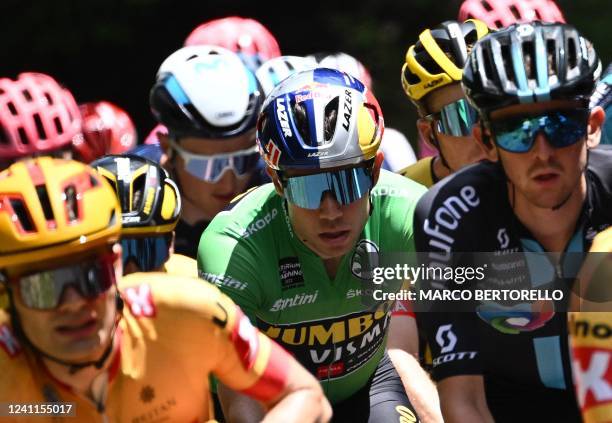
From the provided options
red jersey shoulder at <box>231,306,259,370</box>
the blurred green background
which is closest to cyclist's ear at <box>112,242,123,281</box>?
red jersey shoulder at <box>231,306,259,370</box>

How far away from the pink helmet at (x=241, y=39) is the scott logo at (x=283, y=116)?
13.2 feet

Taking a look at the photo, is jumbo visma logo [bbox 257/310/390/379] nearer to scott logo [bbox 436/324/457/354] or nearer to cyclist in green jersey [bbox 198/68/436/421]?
cyclist in green jersey [bbox 198/68/436/421]

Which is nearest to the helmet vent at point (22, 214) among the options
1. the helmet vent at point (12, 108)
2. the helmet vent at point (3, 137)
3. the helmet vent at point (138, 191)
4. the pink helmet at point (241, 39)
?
the helmet vent at point (138, 191)

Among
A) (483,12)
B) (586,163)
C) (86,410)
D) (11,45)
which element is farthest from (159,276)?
(11,45)

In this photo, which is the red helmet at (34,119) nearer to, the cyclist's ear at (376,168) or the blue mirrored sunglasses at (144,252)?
the blue mirrored sunglasses at (144,252)

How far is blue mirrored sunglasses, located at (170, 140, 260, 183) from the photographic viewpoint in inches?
296

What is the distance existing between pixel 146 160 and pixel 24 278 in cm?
207

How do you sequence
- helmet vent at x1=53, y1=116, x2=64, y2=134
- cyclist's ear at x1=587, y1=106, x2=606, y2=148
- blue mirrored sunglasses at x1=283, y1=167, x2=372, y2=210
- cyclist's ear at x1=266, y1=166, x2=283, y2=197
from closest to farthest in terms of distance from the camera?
1. cyclist's ear at x1=587, y1=106, x2=606, y2=148
2. blue mirrored sunglasses at x1=283, y1=167, x2=372, y2=210
3. cyclist's ear at x1=266, y1=166, x2=283, y2=197
4. helmet vent at x1=53, y1=116, x2=64, y2=134

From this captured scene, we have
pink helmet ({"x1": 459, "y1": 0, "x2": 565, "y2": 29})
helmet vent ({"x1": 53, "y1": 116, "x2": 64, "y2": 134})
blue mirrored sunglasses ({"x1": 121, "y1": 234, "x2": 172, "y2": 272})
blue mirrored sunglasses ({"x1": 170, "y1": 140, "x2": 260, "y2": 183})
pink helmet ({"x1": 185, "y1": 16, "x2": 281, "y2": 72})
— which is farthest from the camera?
pink helmet ({"x1": 185, "y1": 16, "x2": 281, "y2": 72})

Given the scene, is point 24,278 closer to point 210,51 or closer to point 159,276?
point 159,276

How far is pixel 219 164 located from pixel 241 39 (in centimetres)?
289

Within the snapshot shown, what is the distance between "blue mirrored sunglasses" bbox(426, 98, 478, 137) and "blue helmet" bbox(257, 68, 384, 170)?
3.79 feet

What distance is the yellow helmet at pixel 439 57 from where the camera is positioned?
7.26m

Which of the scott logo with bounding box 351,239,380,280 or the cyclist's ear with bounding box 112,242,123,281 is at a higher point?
the cyclist's ear with bounding box 112,242,123,281
